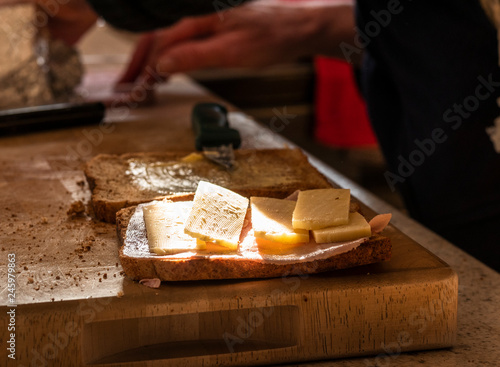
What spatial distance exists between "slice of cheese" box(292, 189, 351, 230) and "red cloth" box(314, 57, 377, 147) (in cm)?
219

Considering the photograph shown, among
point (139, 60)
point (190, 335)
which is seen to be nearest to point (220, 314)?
point (190, 335)

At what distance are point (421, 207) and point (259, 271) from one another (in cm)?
91

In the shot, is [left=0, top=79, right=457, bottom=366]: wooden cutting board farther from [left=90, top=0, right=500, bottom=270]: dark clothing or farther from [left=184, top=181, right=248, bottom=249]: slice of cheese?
[left=90, top=0, right=500, bottom=270]: dark clothing

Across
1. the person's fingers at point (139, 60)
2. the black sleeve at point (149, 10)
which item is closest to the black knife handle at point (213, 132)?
the black sleeve at point (149, 10)

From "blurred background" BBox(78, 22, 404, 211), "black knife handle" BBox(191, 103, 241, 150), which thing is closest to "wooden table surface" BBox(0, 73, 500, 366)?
"black knife handle" BBox(191, 103, 241, 150)

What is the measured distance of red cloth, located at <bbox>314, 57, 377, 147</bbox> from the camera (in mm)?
3174

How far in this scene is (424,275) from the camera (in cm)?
98

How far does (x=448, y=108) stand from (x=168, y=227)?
2.93 ft

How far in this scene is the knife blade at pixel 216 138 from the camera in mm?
1495

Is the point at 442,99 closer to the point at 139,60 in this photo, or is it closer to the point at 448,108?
the point at 448,108

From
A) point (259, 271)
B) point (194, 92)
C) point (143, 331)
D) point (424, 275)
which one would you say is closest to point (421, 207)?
point (424, 275)

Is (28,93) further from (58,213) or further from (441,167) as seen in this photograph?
(441,167)

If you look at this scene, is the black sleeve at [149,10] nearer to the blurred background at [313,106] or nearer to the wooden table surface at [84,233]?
the wooden table surface at [84,233]

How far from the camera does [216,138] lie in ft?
5.19
